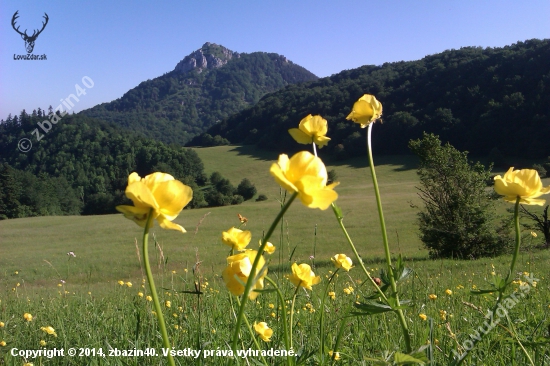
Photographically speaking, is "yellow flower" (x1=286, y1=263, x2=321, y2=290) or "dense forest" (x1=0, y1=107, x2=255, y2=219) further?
"dense forest" (x1=0, y1=107, x2=255, y2=219)

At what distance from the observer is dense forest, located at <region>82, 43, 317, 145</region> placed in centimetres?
9498

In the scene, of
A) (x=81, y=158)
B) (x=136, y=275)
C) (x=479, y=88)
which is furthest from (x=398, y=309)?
(x=479, y=88)

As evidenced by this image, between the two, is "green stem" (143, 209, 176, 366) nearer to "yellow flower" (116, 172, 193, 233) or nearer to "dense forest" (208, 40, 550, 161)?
"yellow flower" (116, 172, 193, 233)

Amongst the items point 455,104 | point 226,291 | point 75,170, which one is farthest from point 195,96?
point 226,291

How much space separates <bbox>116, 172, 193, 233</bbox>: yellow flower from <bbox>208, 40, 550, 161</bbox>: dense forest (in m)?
Result: 46.1

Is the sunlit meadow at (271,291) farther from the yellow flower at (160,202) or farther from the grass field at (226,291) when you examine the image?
the yellow flower at (160,202)

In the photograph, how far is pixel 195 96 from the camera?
138 metres

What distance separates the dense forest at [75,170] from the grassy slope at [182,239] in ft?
28.6

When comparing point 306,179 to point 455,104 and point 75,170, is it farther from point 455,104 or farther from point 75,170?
point 455,104

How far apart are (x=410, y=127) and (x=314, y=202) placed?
175ft

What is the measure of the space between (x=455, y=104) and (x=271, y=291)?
5631cm

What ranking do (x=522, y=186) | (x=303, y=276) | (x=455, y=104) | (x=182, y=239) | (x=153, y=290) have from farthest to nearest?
1. (x=455, y=104)
2. (x=182, y=239)
3. (x=303, y=276)
4. (x=522, y=186)
5. (x=153, y=290)

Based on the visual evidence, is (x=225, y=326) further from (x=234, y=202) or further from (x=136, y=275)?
(x=234, y=202)

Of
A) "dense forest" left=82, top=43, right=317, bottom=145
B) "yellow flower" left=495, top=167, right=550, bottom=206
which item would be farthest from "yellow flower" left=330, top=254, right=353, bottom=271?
"dense forest" left=82, top=43, right=317, bottom=145
